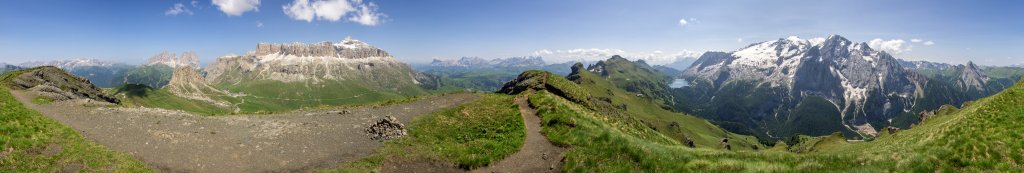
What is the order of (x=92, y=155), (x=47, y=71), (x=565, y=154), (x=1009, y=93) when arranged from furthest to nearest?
1. (x=47, y=71)
2. (x=1009, y=93)
3. (x=565, y=154)
4. (x=92, y=155)

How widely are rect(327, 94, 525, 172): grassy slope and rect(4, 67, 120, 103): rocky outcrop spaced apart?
4774cm

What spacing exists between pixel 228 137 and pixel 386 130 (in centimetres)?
1154

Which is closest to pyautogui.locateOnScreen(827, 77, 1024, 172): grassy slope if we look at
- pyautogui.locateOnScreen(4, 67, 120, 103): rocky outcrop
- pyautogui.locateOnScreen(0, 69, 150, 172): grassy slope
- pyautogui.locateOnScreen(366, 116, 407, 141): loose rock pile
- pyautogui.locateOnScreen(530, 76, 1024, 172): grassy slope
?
pyautogui.locateOnScreen(530, 76, 1024, 172): grassy slope

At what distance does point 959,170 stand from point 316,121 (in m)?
43.6

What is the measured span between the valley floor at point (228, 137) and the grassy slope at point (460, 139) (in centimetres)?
175

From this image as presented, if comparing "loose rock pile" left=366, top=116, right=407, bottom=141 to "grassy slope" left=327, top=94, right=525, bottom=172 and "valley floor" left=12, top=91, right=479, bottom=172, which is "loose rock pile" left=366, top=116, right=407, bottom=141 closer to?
"valley floor" left=12, top=91, right=479, bottom=172

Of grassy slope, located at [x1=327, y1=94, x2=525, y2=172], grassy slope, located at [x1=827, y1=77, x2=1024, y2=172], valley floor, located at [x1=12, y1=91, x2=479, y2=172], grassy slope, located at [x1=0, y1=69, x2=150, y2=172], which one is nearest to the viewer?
grassy slope, located at [x1=827, y1=77, x2=1024, y2=172]

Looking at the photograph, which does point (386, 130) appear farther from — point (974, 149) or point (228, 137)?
point (974, 149)

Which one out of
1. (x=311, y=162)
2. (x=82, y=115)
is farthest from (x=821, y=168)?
(x=82, y=115)

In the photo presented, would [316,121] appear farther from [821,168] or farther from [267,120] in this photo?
[821,168]

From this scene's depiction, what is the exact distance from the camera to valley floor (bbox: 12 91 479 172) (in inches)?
1187

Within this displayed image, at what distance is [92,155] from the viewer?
95.3 feet

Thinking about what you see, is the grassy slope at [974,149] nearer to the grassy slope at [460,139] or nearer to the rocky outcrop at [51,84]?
the grassy slope at [460,139]

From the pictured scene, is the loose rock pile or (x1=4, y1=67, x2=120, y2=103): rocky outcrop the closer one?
the loose rock pile
